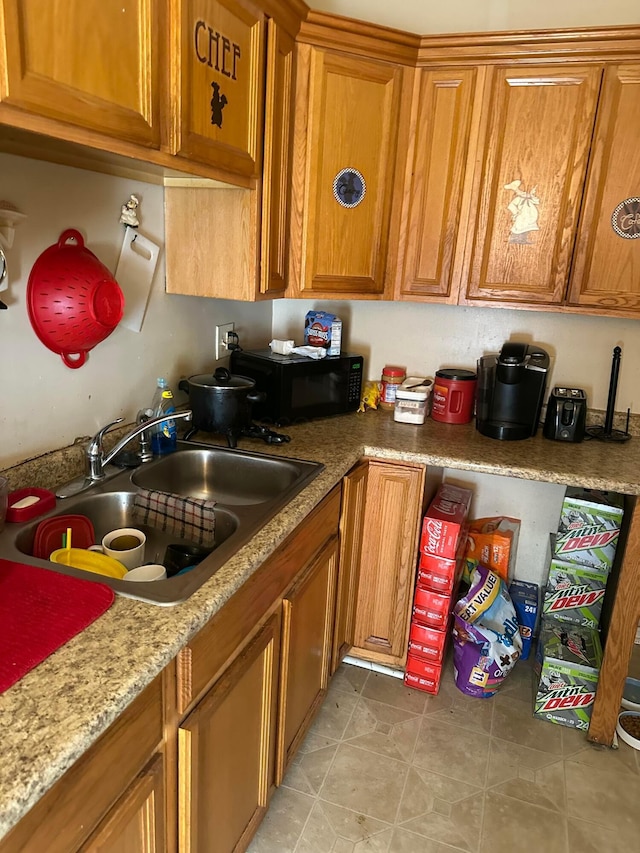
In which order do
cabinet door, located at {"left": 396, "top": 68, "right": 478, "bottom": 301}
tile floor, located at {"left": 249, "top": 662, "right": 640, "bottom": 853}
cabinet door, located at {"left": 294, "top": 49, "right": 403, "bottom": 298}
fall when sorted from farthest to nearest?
cabinet door, located at {"left": 396, "top": 68, "right": 478, "bottom": 301} < cabinet door, located at {"left": 294, "top": 49, "right": 403, "bottom": 298} < tile floor, located at {"left": 249, "top": 662, "right": 640, "bottom": 853}

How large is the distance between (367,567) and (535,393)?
0.83m

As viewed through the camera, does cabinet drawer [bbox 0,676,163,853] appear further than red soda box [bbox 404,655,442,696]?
No

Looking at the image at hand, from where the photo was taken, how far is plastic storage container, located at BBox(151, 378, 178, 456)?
1714mm

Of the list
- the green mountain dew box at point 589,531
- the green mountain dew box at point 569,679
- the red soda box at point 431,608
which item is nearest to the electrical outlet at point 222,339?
the red soda box at point 431,608

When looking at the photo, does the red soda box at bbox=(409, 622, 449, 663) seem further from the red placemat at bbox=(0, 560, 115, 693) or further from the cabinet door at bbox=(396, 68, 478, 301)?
the red placemat at bbox=(0, 560, 115, 693)

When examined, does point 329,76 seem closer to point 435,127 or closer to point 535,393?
point 435,127

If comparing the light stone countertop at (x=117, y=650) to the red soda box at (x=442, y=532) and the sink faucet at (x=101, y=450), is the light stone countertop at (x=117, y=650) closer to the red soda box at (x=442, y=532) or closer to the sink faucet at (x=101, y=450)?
the sink faucet at (x=101, y=450)

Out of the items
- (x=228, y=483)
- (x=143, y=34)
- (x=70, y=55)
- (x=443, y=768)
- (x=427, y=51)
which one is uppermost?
(x=427, y=51)

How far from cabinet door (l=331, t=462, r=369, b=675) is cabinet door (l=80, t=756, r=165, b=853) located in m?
0.95

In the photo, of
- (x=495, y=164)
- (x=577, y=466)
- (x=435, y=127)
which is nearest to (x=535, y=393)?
(x=577, y=466)

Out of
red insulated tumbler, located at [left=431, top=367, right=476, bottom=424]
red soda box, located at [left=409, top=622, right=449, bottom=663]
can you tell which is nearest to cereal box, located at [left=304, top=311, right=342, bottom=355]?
red insulated tumbler, located at [left=431, top=367, right=476, bottom=424]

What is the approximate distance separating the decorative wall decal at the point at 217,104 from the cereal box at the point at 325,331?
91 centimetres

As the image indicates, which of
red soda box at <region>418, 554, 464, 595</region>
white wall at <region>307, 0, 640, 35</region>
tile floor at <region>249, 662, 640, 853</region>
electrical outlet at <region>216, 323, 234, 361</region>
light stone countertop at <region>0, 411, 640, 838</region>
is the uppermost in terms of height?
white wall at <region>307, 0, 640, 35</region>

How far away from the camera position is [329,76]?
1.81 m
